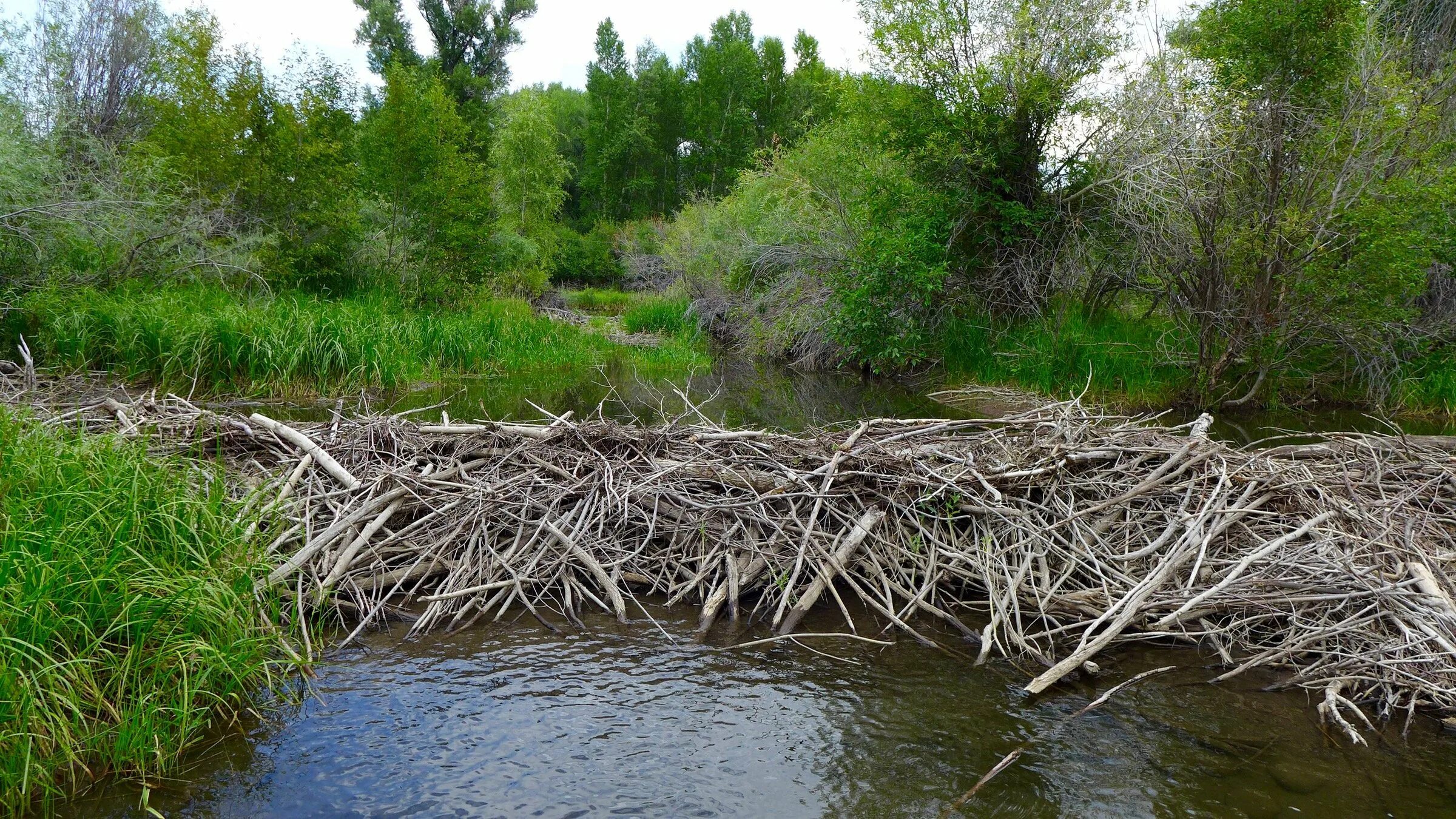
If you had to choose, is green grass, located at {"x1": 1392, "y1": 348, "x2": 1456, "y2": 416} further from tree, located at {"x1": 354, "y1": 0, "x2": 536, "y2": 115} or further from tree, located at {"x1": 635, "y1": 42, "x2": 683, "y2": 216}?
tree, located at {"x1": 635, "y1": 42, "x2": 683, "y2": 216}

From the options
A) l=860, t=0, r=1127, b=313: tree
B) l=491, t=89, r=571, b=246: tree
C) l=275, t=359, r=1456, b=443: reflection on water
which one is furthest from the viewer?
l=491, t=89, r=571, b=246: tree

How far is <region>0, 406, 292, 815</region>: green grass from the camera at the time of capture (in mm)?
2834

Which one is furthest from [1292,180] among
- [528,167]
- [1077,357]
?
[528,167]

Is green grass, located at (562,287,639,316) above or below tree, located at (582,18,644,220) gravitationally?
below

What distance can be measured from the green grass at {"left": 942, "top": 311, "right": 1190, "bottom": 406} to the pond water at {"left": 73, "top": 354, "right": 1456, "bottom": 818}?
939 cm

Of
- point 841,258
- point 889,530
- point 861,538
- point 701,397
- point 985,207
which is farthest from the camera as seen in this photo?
point 841,258

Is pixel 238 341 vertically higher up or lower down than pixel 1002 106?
lower down

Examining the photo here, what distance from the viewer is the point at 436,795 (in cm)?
301

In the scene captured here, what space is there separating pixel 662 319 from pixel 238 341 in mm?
16562

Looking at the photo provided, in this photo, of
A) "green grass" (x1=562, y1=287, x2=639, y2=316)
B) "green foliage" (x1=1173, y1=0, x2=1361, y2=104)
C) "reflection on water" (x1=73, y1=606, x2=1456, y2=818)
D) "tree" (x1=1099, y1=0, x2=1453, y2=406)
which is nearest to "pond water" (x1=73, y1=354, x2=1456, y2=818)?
"reflection on water" (x1=73, y1=606, x2=1456, y2=818)

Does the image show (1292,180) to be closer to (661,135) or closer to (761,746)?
(761,746)

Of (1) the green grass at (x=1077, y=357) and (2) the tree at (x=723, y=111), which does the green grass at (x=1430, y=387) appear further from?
(2) the tree at (x=723, y=111)

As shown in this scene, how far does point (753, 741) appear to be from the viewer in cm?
343

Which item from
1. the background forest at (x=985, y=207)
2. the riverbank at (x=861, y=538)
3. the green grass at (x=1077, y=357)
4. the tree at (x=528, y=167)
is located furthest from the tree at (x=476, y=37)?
the riverbank at (x=861, y=538)
